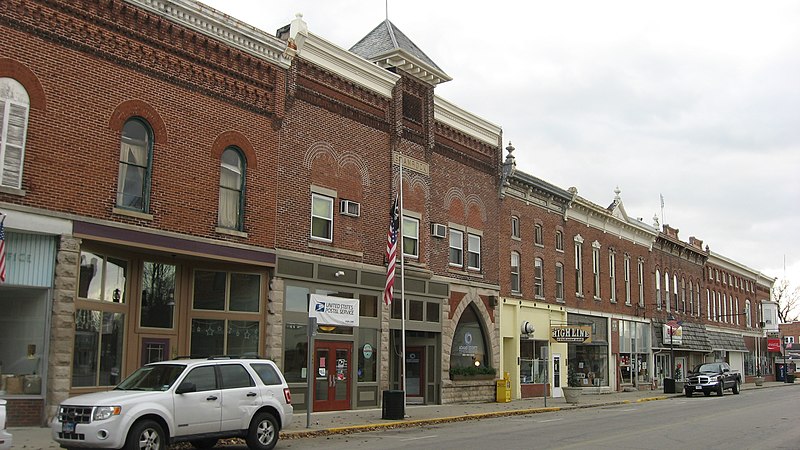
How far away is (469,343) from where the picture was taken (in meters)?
31.3

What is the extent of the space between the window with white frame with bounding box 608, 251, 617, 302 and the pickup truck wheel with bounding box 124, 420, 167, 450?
34.3 meters

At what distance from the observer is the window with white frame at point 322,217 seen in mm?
24250

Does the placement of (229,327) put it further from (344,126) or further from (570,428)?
(570,428)

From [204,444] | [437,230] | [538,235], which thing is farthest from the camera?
[538,235]

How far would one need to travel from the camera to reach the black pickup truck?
4103 cm

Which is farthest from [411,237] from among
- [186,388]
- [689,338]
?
[689,338]

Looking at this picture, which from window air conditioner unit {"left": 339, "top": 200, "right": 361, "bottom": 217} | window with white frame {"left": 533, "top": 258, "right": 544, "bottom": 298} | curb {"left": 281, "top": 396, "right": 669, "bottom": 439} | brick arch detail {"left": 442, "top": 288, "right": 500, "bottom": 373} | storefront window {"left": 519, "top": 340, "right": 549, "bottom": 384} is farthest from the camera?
window with white frame {"left": 533, "top": 258, "right": 544, "bottom": 298}

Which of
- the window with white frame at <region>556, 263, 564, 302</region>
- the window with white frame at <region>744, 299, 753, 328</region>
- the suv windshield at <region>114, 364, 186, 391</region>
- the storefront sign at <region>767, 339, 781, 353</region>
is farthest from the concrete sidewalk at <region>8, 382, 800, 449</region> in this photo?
the storefront sign at <region>767, 339, 781, 353</region>

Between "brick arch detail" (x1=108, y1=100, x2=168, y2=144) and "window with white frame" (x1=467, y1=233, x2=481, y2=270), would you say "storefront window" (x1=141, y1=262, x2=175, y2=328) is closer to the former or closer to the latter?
"brick arch detail" (x1=108, y1=100, x2=168, y2=144)

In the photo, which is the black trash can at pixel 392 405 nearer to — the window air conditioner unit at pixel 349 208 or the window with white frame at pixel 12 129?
the window air conditioner unit at pixel 349 208

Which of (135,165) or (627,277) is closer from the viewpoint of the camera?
(135,165)

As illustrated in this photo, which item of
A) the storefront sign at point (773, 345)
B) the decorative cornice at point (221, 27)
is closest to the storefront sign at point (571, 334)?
the decorative cornice at point (221, 27)

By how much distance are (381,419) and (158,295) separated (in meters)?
7.10

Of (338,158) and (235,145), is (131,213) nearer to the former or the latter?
(235,145)
